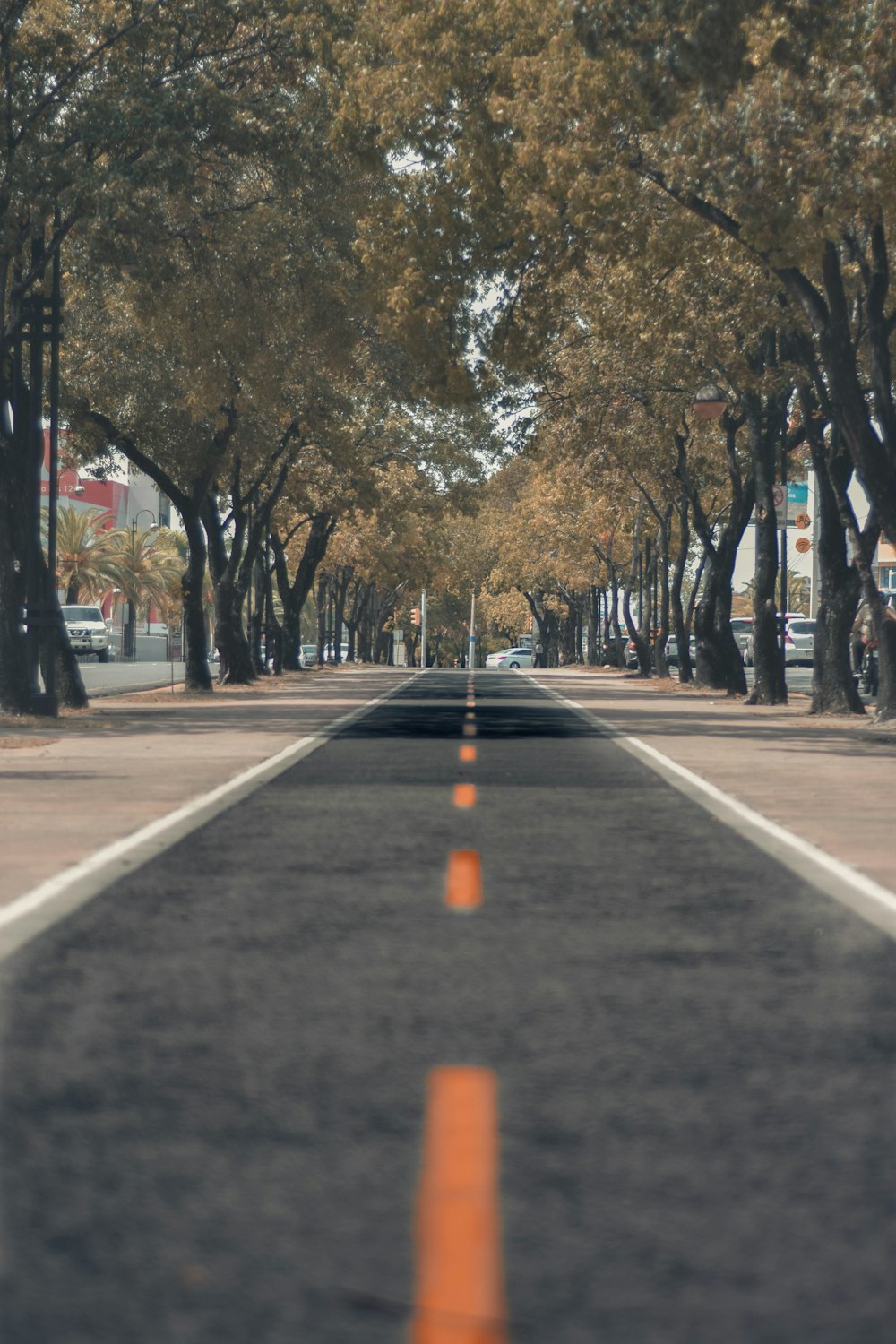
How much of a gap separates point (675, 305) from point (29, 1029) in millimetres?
23723

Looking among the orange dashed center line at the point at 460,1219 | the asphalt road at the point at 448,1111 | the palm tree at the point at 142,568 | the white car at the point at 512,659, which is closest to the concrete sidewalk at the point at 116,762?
the asphalt road at the point at 448,1111

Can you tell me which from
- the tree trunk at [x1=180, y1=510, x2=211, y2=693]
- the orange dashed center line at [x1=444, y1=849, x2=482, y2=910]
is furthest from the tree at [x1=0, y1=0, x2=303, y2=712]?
the orange dashed center line at [x1=444, y1=849, x2=482, y2=910]

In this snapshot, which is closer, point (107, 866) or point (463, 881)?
point (463, 881)

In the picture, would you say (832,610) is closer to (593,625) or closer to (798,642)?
(798,642)

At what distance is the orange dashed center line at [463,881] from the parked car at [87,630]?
6899 centimetres

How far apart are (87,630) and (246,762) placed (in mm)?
62540

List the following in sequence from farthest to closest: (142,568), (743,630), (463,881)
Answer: (142,568) < (743,630) < (463,881)

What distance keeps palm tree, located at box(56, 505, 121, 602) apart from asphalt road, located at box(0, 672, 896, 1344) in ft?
314

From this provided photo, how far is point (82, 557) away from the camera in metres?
105

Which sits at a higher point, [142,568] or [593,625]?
[142,568]

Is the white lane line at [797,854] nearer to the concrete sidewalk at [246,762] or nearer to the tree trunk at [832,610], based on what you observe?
the concrete sidewalk at [246,762]

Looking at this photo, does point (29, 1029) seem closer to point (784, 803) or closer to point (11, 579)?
point (784, 803)

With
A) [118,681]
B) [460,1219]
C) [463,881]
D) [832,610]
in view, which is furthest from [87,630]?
[460,1219]

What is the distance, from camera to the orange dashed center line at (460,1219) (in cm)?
359
